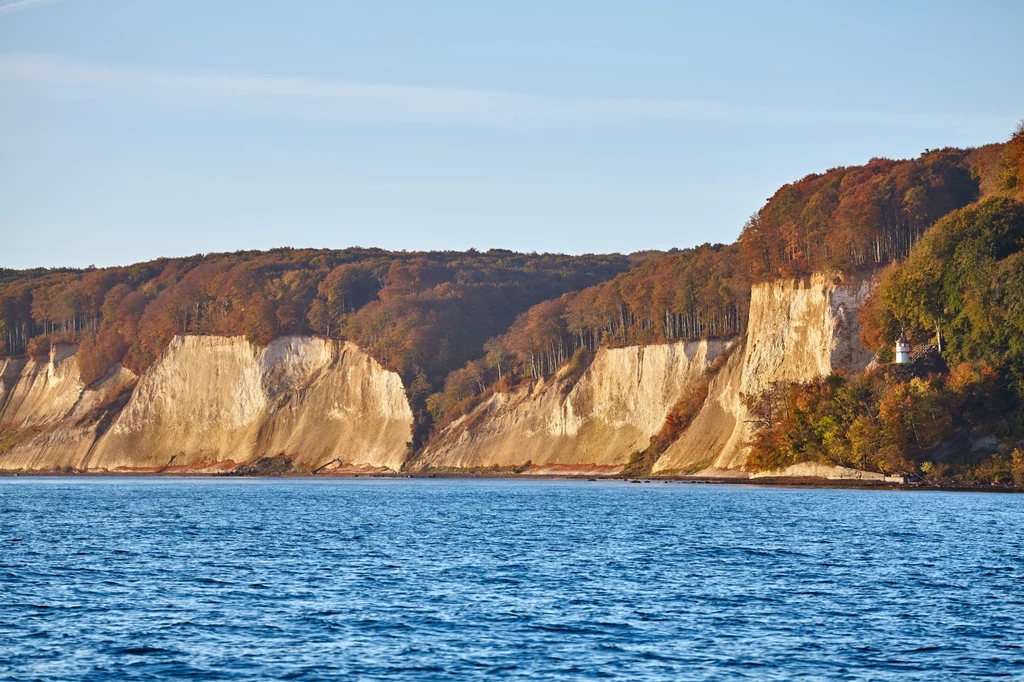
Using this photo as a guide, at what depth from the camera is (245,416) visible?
159m

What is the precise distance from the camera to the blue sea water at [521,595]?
27.6 m

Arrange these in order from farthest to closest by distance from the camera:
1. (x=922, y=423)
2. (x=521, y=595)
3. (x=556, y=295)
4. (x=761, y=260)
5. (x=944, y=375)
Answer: (x=556, y=295) → (x=761, y=260) → (x=944, y=375) → (x=922, y=423) → (x=521, y=595)

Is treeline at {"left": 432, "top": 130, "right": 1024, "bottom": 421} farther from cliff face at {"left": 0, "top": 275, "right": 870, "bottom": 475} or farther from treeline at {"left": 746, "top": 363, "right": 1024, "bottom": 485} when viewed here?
treeline at {"left": 746, "top": 363, "right": 1024, "bottom": 485}

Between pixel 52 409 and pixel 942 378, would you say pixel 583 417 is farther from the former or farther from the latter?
pixel 52 409

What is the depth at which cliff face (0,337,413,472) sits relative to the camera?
152375 mm

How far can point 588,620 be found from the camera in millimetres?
32938

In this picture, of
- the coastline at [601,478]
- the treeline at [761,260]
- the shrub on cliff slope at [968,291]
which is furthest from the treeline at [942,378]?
the treeline at [761,260]

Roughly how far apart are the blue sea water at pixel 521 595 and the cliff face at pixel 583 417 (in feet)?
188

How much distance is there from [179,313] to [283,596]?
463 feet

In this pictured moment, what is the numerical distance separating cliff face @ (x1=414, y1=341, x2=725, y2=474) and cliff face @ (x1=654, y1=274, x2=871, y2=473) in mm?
7333

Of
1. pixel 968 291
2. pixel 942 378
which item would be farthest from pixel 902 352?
pixel 968 291

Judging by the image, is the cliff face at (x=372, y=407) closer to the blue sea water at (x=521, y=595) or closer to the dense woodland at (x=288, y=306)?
the dense woodland at (x=288, y=306)

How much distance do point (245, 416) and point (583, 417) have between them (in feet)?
149

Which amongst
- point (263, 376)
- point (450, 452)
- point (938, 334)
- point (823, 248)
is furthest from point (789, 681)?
point (263, 376)
